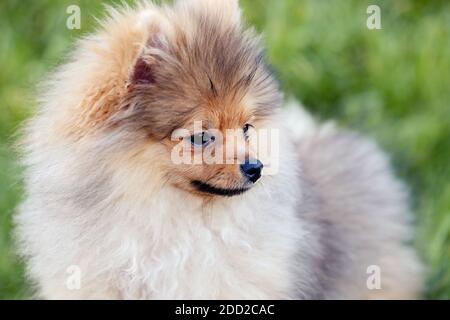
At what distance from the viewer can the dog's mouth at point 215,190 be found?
2793 millimetres

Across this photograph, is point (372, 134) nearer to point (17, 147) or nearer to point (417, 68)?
point (417, 68)

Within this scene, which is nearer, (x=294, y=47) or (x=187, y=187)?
(x=187, y=187)

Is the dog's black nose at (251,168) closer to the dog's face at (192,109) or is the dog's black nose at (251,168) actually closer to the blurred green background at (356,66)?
the dog's face at (192,109)

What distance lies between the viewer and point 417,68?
4.95 m

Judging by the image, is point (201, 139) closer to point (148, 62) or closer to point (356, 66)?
point (148, 62)

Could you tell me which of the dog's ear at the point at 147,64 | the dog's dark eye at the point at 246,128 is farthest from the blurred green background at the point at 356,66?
the dog's ear at the point at 147,64

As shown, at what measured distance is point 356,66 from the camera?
16.7ft

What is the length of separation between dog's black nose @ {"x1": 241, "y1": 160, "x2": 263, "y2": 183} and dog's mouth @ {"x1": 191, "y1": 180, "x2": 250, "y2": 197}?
8 centimetres

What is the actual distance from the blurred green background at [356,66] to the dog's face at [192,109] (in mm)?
1823

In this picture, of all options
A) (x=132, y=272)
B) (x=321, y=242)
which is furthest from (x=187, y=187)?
(x=321, y=242)

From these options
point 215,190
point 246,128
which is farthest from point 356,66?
point 215,190

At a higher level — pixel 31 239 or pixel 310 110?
pixel 310 110

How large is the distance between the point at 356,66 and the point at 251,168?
2.56 metres

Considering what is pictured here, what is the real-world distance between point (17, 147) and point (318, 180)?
4.62ft
